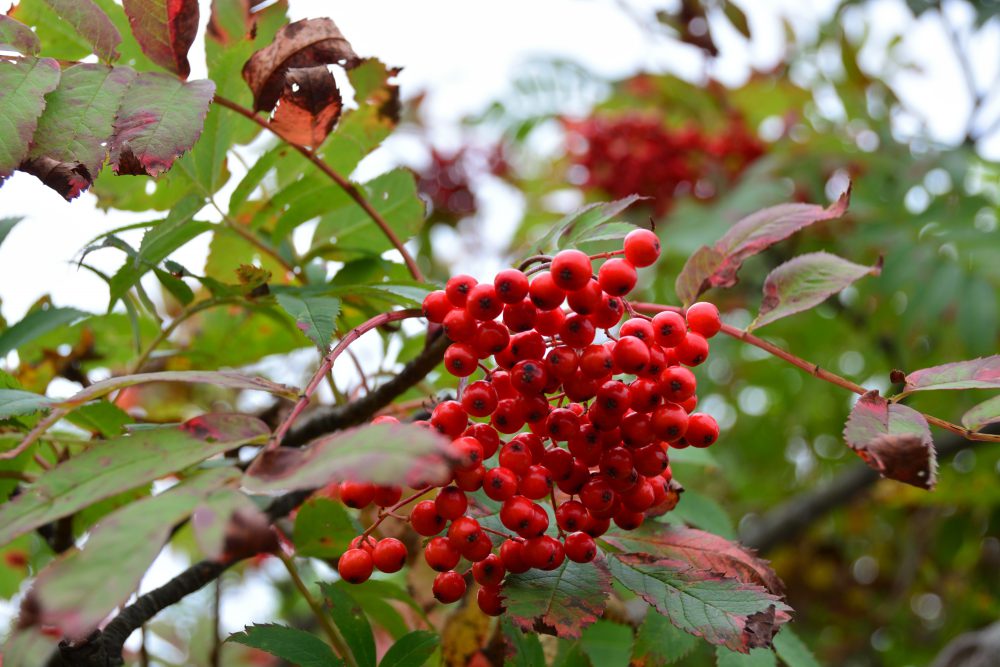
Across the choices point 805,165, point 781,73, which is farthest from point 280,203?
point 781,73

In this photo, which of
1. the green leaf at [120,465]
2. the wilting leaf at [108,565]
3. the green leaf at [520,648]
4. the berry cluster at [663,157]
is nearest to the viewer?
the wilting leaf at [108,565]

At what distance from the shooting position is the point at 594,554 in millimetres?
877

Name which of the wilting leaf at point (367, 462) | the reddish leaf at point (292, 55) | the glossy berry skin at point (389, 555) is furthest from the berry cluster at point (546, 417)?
the reddish leaf at point (292, 55)

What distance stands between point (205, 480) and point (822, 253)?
81 cm

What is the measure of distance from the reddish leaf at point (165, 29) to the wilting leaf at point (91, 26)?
0.03 m

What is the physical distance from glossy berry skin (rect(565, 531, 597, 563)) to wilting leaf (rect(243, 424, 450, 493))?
0.33 meters

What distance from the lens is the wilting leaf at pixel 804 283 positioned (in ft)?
3.34

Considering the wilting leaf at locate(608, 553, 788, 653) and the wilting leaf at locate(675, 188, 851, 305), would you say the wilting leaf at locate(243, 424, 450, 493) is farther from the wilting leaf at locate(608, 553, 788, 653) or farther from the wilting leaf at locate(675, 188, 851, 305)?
the wilting leaf at locate(675, 188, 851, 305)

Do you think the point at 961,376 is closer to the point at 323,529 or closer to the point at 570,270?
the point at 570,270

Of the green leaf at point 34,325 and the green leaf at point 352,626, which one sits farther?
the green leaf at point 34,325

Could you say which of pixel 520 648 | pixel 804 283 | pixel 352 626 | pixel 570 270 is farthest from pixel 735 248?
pixel 352 626

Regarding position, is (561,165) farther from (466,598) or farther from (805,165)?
(466,598)

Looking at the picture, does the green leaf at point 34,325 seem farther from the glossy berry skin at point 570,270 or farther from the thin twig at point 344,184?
the glossy berry skin at point 570,270

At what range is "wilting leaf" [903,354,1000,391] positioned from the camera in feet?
2.79
